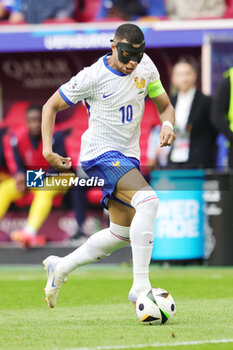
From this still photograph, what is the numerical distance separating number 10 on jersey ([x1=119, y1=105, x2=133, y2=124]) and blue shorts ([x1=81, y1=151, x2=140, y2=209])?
23 cm

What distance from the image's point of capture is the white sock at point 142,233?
6.16m

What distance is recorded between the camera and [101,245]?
671 cm

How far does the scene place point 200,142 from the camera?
11.4 m

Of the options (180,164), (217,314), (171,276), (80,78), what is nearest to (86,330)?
(217,314)

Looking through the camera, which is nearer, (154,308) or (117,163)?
(154,308)

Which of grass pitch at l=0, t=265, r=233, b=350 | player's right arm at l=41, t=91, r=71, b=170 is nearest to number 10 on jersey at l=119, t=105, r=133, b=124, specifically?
player's right arm at l=41, t=91, r=71, b=170

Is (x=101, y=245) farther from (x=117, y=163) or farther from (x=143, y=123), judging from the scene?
(x=143, y=123)

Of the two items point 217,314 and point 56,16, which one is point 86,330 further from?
point 56,16

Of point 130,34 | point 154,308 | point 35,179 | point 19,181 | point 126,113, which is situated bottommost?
point 19,181

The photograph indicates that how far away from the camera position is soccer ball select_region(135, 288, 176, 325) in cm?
599

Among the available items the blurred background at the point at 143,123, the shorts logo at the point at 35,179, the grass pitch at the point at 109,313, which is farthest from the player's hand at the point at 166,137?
the blurred background at the point at 143,123

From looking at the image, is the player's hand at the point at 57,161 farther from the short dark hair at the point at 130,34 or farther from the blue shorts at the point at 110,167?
the short dark hair at the point at 130,34

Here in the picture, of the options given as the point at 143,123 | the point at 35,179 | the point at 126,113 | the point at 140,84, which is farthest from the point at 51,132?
the point at 143,123

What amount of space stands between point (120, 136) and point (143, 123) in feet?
25.7
